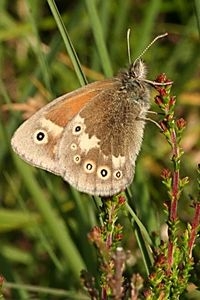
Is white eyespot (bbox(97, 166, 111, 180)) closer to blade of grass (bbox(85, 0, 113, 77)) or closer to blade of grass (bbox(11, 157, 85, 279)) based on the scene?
blade of grass (bbox(85, 0, 113, 77))

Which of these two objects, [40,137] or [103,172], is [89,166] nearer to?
[103,172]

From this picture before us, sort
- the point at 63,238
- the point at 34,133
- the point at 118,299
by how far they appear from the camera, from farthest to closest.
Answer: the point at 63,238, the point at 34,133, the point at 118,299

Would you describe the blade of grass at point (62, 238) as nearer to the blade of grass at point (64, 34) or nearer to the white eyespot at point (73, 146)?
the white eyespot at point (73, 146)

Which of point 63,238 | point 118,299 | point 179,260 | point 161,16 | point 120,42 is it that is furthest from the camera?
point 161,16

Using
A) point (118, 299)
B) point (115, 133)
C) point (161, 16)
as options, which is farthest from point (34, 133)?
point (161, 16)

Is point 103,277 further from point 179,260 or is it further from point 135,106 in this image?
point 135,106
